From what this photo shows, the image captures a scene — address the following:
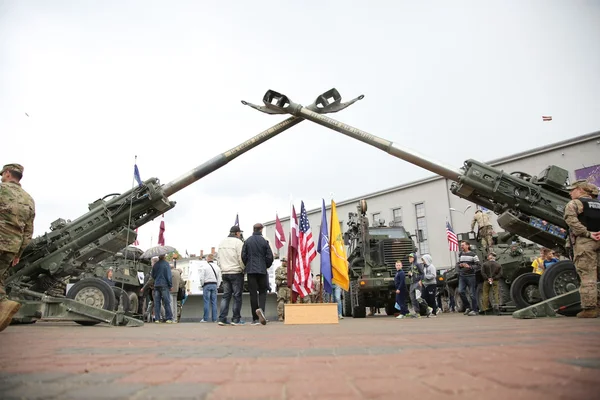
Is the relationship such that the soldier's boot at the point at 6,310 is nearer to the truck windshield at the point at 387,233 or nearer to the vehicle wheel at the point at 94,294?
the vehicle wheel at the point at 94,294

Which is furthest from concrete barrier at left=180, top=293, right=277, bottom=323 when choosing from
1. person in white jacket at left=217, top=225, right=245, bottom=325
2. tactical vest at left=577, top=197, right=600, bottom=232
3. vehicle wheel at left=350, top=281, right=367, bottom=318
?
tactical vest at left=577, top=197, right=600, bottom=232

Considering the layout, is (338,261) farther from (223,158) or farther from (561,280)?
(561,280)

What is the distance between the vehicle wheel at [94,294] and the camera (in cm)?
795

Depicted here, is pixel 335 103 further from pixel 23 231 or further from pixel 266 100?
pixel 23 231

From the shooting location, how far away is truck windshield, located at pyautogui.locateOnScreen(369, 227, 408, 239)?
13.3m

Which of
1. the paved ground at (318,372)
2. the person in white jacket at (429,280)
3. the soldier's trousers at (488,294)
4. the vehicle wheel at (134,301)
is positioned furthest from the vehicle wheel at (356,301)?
the paved ground at (318,372)

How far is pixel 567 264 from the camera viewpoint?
7703 millimetres

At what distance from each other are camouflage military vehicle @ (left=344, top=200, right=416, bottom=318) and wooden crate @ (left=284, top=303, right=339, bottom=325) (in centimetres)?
386

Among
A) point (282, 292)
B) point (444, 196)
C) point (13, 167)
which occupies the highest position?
point (444, 196)

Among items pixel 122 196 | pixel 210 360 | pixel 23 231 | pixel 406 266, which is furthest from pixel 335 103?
pixel 210 360

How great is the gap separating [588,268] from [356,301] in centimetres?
733

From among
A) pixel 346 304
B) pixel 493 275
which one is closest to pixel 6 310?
pixel 493 275

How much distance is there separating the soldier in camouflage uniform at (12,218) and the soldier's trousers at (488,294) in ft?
33.5

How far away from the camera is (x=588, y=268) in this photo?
5.91m
